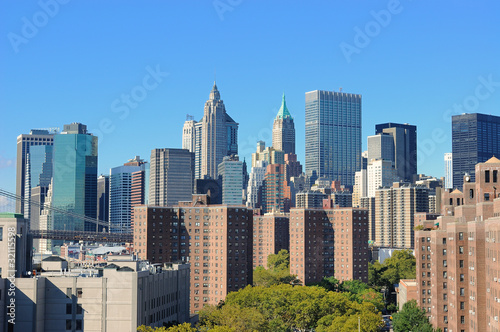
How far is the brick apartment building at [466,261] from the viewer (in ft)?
316

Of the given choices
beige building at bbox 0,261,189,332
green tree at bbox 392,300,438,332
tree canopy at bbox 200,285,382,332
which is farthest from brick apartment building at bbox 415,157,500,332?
beige building at bbox 0,261,189,332

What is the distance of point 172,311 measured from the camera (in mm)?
119812

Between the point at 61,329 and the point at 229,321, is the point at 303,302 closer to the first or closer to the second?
the point at 229,321

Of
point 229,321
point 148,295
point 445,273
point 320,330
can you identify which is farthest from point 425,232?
point 148,295

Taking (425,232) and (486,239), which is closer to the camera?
(486,239)

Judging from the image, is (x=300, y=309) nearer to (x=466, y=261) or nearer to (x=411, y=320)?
(x=411, y=320)

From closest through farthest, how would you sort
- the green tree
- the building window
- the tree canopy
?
the building window, the green tree, the tree canopy

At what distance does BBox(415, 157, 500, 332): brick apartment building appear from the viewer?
9644cm

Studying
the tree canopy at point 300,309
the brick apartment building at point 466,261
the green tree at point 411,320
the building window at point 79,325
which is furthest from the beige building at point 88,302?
the green tree at point 411,320

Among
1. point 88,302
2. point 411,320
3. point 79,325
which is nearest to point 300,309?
point 411,320

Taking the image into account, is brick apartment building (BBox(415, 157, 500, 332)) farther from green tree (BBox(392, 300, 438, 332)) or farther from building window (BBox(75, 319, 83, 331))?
building window (BBox(75, 319, 83, 331))

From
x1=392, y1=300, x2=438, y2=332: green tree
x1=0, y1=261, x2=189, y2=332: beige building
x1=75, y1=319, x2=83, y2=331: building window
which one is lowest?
x1=392, y1=300, x2=438, y2=332: green tree

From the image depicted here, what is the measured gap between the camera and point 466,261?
4422 inches

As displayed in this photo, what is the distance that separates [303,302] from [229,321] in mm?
31789
